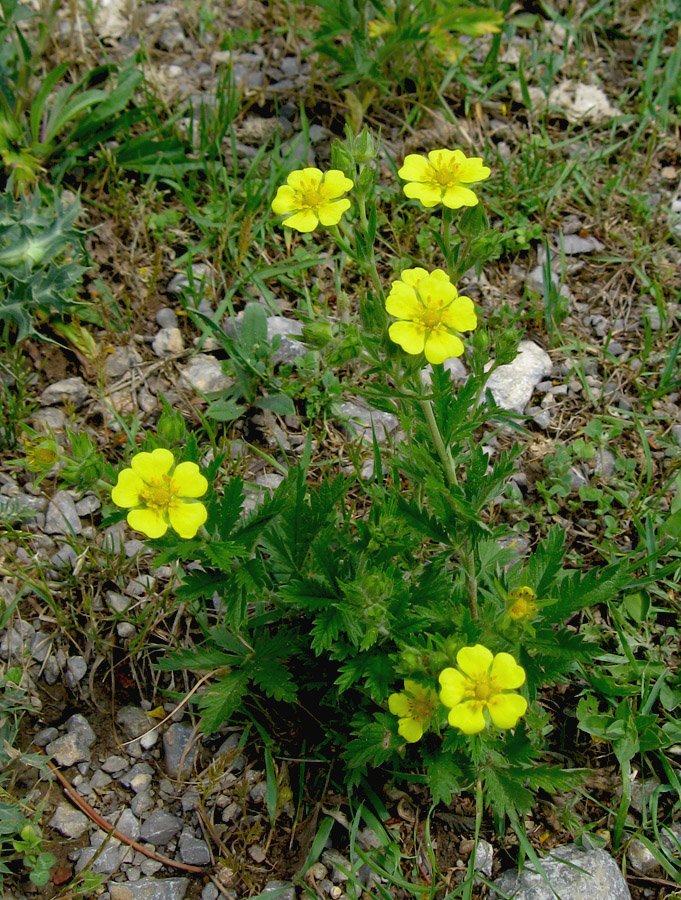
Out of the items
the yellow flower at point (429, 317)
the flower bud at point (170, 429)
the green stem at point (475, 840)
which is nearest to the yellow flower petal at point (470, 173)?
the yellow flower at point (429, 317)

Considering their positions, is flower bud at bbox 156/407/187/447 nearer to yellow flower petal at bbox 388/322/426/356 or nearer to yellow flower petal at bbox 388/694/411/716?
yellow flower petal at bbox 388/322/426/356

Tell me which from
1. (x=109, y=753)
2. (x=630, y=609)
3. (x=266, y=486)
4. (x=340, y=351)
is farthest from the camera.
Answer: (x=266, y=486)

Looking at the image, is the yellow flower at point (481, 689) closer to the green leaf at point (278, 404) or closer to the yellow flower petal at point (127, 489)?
the yellow flower petal at point (127, 489)

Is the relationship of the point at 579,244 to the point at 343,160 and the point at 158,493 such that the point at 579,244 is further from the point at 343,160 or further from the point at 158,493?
the point at 158,493

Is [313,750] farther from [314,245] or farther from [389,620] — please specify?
[314,245]

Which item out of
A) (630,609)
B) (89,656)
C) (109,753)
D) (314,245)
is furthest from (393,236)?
(109,753)
